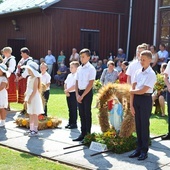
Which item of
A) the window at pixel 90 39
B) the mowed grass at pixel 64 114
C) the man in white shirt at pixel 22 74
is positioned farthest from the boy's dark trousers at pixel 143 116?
the window at pixel 90 39

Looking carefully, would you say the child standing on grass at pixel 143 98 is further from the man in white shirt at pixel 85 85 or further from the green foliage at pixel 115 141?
the man in white shirt at pixel 85 85

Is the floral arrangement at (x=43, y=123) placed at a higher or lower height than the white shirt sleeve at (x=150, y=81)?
lower

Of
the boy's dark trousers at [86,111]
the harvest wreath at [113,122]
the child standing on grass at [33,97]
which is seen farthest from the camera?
the child standing on grass at [33,97]

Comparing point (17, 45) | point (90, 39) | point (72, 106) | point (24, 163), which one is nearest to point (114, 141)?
point (24, 163)

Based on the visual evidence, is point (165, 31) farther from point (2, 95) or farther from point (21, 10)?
point (2, 95)

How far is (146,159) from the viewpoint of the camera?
5973 millimetres

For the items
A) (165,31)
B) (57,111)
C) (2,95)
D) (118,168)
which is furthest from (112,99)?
(165,31)

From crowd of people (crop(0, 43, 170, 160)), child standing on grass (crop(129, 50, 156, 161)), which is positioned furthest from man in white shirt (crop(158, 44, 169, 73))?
child standing on grass (crop(129, 50, 156, 161))

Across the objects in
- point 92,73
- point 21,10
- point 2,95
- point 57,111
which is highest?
point 21,10

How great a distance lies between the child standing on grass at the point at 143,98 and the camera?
229 inches

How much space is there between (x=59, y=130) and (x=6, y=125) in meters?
1.40

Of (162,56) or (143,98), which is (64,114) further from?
(162,56)

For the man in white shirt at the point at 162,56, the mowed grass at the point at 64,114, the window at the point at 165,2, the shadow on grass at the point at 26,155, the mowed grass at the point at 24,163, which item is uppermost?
the window at the point at 165,2

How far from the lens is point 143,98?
5840mm
